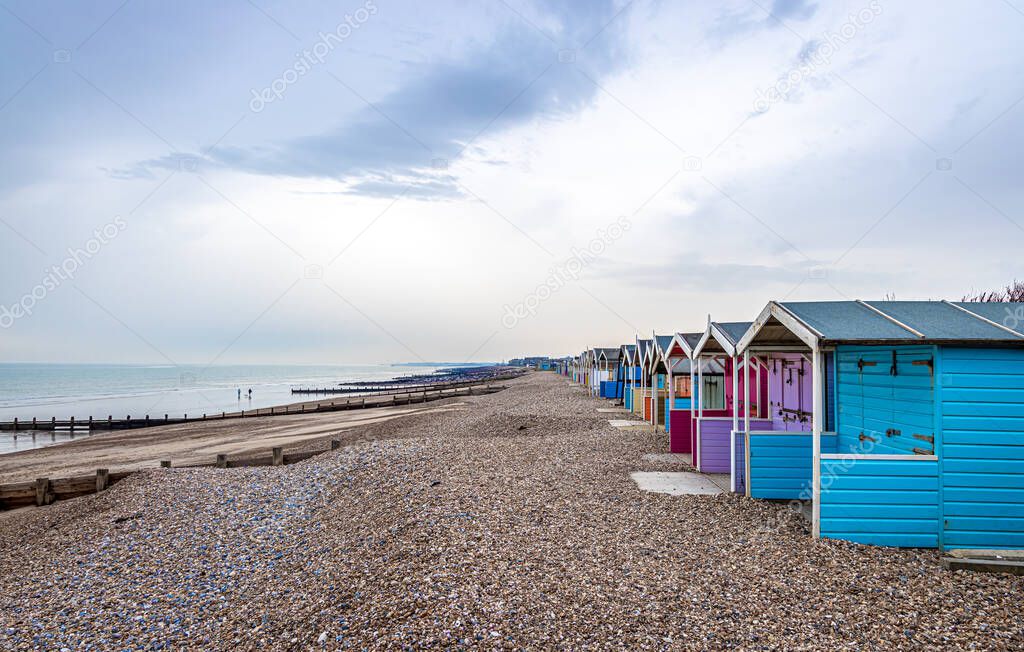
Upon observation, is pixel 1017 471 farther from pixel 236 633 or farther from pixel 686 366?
pixel 686 366

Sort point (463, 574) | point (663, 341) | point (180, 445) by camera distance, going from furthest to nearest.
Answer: point (180, 445) → point (663, 341) → point (463, 574)

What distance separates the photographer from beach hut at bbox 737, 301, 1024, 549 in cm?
704

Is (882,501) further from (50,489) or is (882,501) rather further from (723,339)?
(50,489)

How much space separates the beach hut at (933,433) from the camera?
7.04 metres

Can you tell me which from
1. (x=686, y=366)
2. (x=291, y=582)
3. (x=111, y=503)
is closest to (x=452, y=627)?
(x=291, y=582)

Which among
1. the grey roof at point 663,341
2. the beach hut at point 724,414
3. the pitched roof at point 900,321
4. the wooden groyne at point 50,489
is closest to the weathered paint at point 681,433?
the beach hut at point 724,414

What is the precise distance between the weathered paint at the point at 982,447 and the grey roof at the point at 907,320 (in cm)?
26

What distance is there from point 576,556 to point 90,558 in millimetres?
7528

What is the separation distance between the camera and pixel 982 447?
23.3ft

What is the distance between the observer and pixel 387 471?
1226cm

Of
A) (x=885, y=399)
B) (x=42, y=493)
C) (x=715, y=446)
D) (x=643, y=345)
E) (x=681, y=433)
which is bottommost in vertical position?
(x=42, y=493)

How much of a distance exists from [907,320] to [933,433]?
1536 millimetres

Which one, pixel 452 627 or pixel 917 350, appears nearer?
pixel 452 627

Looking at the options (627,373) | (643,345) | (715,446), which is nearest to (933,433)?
(715,446)
